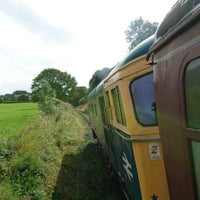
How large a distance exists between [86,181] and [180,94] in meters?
8.45

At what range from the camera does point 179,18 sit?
256 centimetres

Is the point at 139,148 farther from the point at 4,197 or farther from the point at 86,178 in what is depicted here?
the point at 86,178

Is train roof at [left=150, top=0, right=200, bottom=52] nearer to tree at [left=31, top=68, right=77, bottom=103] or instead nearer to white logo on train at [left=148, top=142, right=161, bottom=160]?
white logo on train at [left=148, top=142, right=161, bottom=160]

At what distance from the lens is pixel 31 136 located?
39.5 ft

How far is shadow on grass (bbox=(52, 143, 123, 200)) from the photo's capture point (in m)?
8.94

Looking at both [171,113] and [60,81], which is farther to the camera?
[60,81]

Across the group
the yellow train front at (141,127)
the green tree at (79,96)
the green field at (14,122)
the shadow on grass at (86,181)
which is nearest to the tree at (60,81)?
the green tree at (79,96)

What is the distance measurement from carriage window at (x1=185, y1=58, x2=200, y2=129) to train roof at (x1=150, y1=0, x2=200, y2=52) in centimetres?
28

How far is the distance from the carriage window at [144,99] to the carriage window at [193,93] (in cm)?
215

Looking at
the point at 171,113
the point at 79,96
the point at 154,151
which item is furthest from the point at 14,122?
the point at 79,96

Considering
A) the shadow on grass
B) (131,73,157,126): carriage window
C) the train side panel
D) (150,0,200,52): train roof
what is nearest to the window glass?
(150,0,200,52): train roof

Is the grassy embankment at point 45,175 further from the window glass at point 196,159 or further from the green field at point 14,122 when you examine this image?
the window glass at point 196,159

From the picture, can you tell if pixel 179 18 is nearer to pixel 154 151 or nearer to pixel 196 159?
pixel 196 159

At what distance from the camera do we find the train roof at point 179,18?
6.99ft
